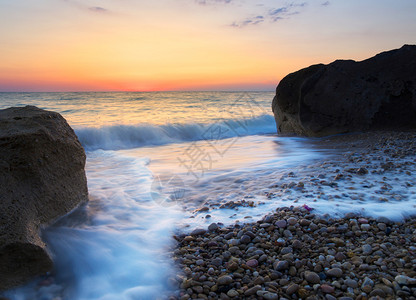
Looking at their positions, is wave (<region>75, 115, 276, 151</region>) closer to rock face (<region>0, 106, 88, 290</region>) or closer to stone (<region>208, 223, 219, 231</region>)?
rock face (<region>0, 106, 88, 290</region>)

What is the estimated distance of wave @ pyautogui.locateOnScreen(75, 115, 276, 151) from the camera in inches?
365

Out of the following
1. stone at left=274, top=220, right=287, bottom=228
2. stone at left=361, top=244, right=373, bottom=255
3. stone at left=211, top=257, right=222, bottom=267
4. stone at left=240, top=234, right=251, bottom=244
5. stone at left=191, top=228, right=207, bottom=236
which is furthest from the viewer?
stone at left=191, top=228, right=207, bottom=236

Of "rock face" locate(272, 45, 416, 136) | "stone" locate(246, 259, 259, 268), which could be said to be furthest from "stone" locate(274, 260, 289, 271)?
"rock face" locate(272, 45, 416, 136)

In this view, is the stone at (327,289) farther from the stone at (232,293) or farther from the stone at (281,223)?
the stone at (281,223)

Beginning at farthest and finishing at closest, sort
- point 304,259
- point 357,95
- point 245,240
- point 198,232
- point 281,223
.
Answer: point 357,95 < point 198,232 < point 281,223 < point 245,240 < point 304,259

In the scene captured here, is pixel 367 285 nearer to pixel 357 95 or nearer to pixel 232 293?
pixel 232 293

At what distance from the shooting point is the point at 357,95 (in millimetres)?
6805

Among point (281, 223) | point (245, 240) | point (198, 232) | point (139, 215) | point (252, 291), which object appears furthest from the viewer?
point (139, 215)

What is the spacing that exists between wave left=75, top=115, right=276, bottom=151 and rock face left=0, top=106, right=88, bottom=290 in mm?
5712

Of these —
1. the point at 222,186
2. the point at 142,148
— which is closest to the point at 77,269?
the point at 222,186

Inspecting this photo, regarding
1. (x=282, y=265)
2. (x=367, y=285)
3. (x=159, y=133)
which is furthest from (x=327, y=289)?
(x=159, y=133)

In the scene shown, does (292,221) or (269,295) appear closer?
(269,295)

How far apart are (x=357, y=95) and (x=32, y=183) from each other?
6.63 meters

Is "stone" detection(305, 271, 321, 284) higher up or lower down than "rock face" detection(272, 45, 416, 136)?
lower down
